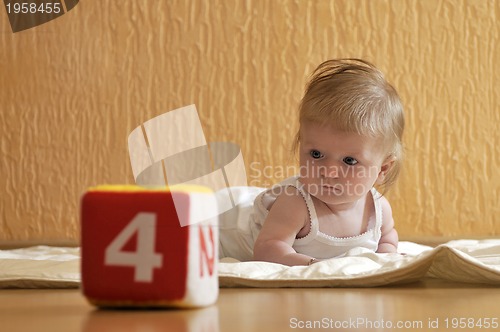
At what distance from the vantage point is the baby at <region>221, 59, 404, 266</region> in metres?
1.20

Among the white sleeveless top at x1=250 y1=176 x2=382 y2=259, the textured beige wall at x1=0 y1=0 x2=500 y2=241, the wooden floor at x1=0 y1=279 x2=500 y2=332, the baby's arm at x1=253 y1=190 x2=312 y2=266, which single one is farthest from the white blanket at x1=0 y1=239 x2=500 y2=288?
the textured beige wall at x1=0 y1=0 x2=500 y2=241

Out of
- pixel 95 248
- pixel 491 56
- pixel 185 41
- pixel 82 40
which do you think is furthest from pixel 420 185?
pixel 95 248

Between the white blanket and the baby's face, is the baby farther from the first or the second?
the white blanket

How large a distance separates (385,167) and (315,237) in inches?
7.1

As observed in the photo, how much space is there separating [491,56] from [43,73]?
110 centimetres

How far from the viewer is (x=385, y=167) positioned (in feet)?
4.35

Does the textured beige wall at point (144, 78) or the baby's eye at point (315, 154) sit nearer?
the baby's eye at point (315, 154)

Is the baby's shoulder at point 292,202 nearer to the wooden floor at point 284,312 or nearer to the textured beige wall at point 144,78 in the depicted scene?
the wooden floor at point 284,312

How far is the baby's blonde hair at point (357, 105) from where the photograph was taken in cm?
121

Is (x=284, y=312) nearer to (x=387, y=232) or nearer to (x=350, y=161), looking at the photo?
(x=350, y=161)

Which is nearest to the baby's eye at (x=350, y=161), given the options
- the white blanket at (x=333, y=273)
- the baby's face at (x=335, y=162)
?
the baby's face at (x=335, y=162)

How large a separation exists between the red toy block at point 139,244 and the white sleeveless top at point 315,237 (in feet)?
2.18

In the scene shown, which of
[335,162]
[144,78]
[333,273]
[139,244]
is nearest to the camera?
[139,244]

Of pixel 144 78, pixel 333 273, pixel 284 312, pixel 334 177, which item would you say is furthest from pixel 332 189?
pixel 144 78
